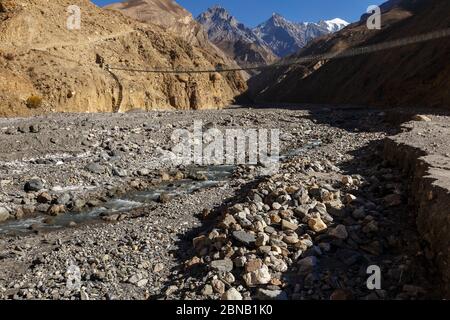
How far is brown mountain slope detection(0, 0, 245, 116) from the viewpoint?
34.7 metres

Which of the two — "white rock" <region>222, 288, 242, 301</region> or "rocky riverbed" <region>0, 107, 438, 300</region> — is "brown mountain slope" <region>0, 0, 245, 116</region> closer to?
"rocky riverbed" <region>0, 107, 438, 300</region>

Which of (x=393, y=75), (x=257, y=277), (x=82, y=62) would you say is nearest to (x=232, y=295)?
(x=257, y=277)

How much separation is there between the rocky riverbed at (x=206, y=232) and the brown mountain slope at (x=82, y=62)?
16.9 m

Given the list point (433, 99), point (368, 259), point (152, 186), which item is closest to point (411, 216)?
point (368, 259)

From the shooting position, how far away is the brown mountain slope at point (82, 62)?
3469 cm

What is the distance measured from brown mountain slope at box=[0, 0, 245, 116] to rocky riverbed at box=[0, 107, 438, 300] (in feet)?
55.4

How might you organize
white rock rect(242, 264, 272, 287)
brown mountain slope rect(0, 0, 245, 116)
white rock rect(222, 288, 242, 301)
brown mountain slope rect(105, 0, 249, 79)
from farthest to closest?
brown mountain slope rect(105, 0, 249, 79)
brown mountain slope rect(0, 0, 245, 116)
white rock rect(242, 264, 272, 287)
white rock rect(222, 288, 242, 301)

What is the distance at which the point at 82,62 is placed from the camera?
4144 centimetres

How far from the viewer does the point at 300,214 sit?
10.0 metres

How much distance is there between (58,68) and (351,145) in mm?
26843

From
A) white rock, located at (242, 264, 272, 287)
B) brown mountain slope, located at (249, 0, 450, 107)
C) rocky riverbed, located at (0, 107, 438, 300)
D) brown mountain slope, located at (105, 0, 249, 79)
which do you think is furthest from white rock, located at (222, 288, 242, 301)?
brown mountain slope, located at (105, 0, 249, 79)

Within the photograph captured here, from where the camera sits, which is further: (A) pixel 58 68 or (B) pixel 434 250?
(A) pixel 58 68
